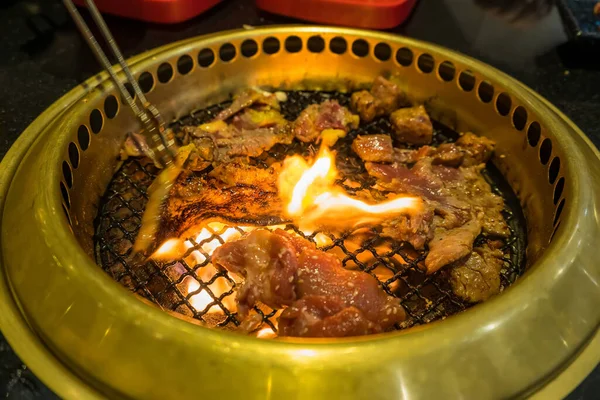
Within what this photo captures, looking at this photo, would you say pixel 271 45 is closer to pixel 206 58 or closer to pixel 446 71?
pixel 206 58

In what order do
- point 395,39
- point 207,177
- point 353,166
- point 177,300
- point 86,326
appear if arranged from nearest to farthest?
point 86,326, point 177,300, point 207,177, point 353,166, point 395,39

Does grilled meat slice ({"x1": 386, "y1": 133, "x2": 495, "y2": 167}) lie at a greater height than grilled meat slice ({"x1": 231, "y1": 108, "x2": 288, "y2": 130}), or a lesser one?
lesser

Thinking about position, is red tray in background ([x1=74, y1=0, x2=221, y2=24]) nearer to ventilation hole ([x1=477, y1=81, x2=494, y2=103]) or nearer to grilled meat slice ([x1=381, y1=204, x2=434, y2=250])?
ventilation hole ([x1=477, y1=81, x2=494, y2=103])

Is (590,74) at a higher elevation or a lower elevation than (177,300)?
lower

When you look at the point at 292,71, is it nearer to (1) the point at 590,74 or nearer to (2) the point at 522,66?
(2) the point at 522,66

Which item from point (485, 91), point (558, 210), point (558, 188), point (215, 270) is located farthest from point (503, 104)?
point (215, 270)

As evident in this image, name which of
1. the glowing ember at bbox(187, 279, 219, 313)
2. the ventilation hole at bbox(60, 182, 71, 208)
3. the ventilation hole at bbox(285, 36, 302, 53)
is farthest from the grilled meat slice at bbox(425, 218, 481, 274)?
the ventilation hole at bbox(60, 182, 71, 208)

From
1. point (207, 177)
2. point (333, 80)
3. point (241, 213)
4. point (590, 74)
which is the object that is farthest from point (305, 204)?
point (590, 74)
